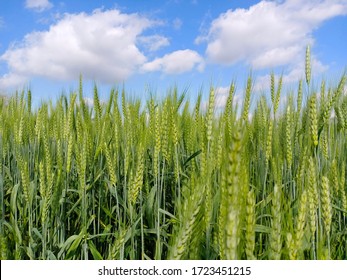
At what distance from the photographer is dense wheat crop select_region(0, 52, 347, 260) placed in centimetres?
100

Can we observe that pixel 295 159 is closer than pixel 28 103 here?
Yes

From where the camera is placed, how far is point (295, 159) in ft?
7.66

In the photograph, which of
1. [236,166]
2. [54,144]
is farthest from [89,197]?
[236,166]

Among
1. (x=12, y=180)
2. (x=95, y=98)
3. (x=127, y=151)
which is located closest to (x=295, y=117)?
(x=127, y=151)

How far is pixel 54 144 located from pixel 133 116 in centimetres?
76

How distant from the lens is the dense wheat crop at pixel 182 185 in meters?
1.00

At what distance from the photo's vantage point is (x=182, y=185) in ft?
6.85
